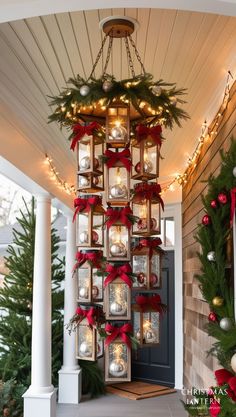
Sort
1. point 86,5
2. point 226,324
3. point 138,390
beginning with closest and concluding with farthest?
point 86,5 < point 226,324 < point 138,390

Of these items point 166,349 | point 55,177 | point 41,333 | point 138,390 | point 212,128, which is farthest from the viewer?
point 166,349

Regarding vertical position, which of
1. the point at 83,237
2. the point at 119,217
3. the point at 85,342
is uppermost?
the point at 119,217

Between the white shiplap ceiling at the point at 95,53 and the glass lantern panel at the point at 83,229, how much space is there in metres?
1.09

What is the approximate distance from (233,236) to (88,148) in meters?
0.98

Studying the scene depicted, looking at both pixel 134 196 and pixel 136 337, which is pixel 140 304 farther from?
pixel 134 196

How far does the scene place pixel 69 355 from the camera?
21.3 feet

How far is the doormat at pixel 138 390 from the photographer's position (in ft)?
21.8

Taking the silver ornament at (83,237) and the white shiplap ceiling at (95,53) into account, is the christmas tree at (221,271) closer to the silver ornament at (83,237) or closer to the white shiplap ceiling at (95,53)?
the silver ornament at (83,237)

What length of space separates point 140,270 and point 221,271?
60 cm

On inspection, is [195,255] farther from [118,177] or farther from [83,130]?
[83,130]

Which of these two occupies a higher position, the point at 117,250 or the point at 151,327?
the point at 117,250

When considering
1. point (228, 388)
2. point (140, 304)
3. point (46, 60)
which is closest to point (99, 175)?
point (140, 304)

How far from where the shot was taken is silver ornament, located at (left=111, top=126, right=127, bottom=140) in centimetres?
282

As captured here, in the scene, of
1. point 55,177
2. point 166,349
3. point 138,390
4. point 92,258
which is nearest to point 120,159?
point 92,258
